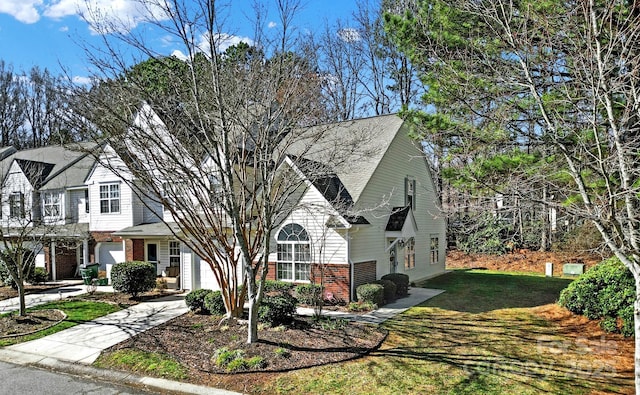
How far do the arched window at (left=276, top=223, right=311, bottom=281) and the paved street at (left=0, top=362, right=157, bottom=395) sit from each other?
785 centimetres

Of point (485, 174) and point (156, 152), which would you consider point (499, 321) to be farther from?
point (156, 152)

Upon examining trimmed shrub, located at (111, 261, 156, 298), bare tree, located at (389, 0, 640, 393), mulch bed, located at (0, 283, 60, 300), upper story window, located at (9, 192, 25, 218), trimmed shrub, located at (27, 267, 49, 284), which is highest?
bare tree, located at (389, 0, 640, 393)

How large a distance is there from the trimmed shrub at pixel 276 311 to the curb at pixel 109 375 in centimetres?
325

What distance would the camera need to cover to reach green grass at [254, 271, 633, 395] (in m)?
7.65

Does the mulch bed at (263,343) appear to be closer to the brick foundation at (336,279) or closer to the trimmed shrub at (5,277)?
the brick foundation at (336,279)

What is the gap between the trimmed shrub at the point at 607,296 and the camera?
1054 centimetres

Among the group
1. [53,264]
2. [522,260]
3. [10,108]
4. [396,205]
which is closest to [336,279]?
[396,205]

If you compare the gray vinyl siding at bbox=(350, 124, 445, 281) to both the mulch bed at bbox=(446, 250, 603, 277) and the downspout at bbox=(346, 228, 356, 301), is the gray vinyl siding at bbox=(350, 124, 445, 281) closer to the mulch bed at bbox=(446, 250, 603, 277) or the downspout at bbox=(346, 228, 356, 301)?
the downspout at bbox=(346, 228, 356, 301)

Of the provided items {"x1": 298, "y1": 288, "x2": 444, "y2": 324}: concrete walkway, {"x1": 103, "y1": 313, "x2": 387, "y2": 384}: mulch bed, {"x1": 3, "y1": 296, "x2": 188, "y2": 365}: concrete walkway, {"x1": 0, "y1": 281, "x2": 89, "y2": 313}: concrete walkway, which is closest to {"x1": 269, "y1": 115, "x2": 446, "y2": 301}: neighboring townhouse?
{"x1": 298, "y1": 288, "x2": 444, "y2": 324}: concrete walkway

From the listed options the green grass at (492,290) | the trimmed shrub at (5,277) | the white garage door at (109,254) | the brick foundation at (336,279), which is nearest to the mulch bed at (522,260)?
the green grass at (492,290)

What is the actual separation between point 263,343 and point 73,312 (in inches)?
329

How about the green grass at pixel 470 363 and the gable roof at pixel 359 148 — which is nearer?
the green grass at pixel 470 363

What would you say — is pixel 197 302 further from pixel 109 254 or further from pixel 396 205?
pixel 109 254

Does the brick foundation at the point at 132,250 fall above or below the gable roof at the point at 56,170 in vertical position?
below
